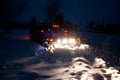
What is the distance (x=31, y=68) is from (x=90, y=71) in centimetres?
265

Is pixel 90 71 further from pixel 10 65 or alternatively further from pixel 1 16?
pixel 1 16

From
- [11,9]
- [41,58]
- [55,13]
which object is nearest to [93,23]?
[55,13]

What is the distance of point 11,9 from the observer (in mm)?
38750

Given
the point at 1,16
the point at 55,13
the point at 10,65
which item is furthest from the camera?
the point at 55,13

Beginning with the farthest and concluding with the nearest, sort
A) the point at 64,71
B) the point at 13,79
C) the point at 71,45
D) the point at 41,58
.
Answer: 1. the point at 71,45
2. the point at 41,58
3. the point at 64,71
4. the point at 13,79

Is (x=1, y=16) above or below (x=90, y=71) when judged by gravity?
above

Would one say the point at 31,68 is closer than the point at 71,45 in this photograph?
Yes

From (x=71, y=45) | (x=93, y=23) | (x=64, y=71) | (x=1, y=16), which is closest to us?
(x=64, y=71)

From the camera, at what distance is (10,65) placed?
44.4 feet

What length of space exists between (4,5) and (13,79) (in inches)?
1139

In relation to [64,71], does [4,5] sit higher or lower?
higher

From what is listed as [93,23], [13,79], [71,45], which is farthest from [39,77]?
[93,23]

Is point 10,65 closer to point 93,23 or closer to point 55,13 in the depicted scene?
point 55,13

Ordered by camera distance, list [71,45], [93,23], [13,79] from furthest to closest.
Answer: [93,23], [71,45], [13,79]
